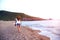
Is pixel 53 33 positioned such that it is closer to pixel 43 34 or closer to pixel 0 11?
pixel 43 34

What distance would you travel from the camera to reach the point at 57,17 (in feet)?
5.71

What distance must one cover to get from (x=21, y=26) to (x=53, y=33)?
47 cm

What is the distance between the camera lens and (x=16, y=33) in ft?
5.75

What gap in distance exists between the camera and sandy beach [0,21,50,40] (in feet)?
5.68

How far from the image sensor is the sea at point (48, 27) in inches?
67.4

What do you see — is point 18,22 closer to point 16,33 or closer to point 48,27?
point 16,33

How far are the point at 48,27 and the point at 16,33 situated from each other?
1.53ft

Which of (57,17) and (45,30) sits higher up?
(57,17)

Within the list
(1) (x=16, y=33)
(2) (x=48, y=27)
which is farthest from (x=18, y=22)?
(2) (x=48, y=27)

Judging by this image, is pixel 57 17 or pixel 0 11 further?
pixel 0 11

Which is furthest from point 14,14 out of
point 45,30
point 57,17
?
point 57,17

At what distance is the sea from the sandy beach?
2.0 inches

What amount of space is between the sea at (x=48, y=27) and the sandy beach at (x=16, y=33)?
52mm

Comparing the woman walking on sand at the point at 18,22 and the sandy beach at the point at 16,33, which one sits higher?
the woman walking on sand at the point at 18,22
